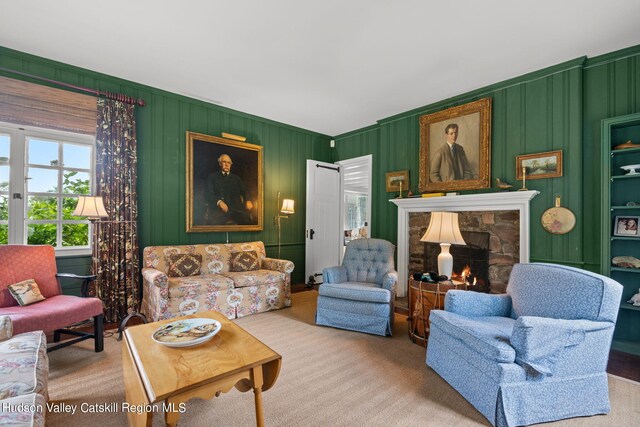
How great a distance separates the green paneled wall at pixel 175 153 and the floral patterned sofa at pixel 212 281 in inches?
12.9

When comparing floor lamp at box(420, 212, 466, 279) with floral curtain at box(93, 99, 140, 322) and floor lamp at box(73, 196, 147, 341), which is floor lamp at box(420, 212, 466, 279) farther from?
floral curtain at box(93, 99, 140, 322)

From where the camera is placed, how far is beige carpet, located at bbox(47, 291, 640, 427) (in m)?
1.85

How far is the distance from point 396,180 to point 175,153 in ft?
10.7

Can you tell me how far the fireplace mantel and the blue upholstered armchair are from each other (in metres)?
1.33

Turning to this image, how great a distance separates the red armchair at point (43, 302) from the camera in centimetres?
229

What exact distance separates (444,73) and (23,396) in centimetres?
418

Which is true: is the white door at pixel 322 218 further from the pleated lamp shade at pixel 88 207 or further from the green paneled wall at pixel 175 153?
the pleated lamp shade at pixel 88 207

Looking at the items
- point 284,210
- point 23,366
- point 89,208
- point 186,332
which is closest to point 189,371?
point 186,332

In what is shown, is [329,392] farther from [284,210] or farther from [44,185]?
[44,185]

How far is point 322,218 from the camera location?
5523 mm

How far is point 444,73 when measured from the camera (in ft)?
11.2

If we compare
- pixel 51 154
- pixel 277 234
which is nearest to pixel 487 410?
pixel 277 234

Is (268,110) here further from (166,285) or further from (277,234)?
(166,285)

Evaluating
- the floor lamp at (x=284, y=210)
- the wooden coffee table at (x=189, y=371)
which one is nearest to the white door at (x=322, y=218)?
the floor lamp at (x=284, y=210)
